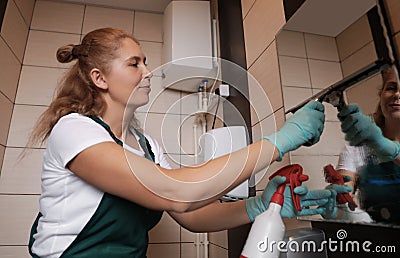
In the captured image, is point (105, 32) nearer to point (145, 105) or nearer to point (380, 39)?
point (145, 105)

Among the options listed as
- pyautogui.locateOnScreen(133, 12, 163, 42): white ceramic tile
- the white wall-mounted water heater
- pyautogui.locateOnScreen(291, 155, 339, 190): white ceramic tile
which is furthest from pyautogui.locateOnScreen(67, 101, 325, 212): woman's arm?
pyautogui.locateOnScreen(133, 12, 163, 42): white ceramic tile

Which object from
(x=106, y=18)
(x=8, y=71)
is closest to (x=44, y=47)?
(x=8, y=71)

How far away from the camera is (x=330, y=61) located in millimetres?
650

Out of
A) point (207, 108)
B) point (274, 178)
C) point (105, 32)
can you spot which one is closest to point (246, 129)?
point (207, 108)

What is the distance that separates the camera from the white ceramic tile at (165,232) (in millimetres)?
1519

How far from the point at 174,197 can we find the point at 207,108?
0.32m

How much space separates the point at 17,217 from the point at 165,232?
30.8 inches

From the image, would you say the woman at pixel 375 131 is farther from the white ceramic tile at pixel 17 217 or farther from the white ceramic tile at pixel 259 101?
the white ceramic tile at pixel 17 217

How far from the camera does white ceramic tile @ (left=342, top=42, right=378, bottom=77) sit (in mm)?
532

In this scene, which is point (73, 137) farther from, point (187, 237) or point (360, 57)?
point (187, 237)

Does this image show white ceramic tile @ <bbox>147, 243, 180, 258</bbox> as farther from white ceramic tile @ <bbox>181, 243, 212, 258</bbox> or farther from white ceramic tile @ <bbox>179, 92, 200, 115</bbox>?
white ceramic tile @ <bbox>179, 92, 200, 115</bbox>

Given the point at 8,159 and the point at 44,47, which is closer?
the point at 8,159

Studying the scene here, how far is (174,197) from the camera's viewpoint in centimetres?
56

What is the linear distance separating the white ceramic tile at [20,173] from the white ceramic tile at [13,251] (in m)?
0.28
